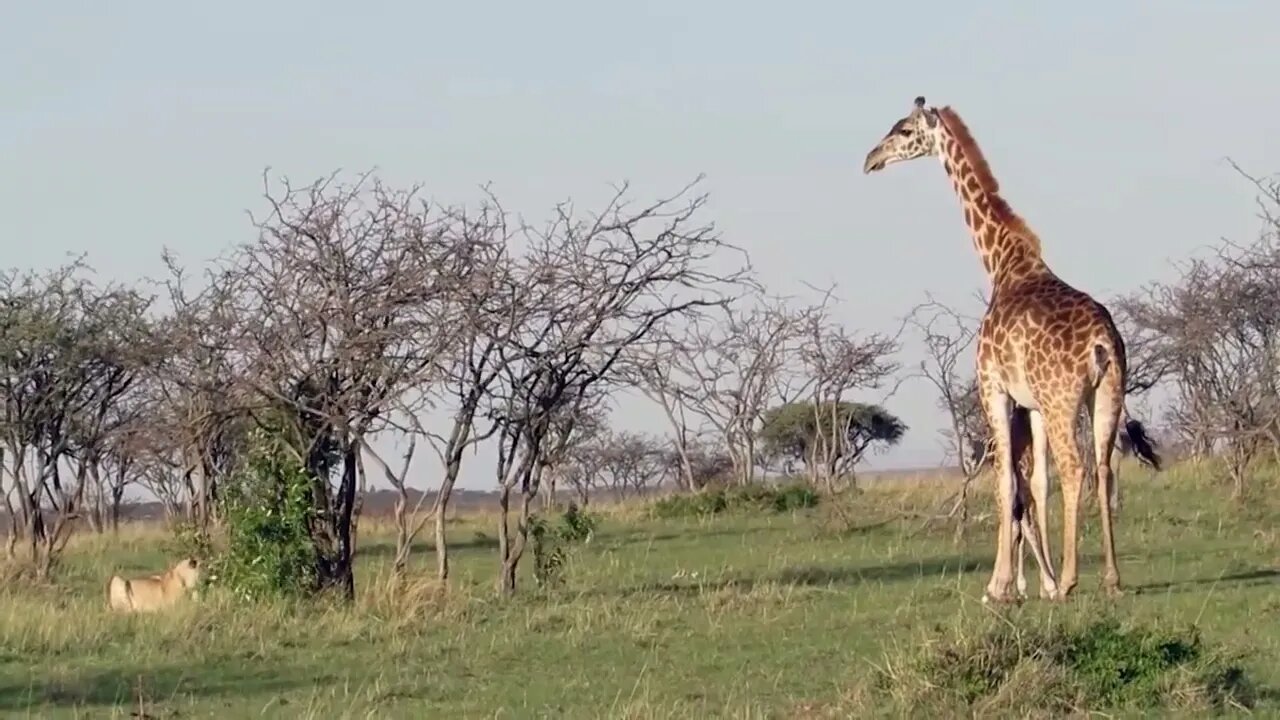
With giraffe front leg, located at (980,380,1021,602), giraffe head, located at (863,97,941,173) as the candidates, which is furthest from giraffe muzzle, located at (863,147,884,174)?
giraffe front leg, located at (980,380,1021,602)

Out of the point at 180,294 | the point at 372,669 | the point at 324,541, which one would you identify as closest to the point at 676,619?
the point at 372,669

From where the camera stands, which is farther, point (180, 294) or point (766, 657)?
point (180, 294)

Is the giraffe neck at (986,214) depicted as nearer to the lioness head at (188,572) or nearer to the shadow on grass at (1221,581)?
the shadow on grass at (1221,581)

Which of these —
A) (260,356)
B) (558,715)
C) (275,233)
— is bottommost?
(558,715)

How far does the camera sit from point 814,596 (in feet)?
44.8

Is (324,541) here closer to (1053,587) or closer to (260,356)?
(260,356)

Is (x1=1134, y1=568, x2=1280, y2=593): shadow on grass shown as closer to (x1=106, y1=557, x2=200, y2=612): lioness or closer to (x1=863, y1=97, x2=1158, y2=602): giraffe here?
(x1=863, y1=97, x2=1158, y2=602): giraffe

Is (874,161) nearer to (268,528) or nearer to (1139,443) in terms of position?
(1139,443)

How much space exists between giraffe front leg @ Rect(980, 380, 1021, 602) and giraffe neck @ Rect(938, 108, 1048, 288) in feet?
3.51

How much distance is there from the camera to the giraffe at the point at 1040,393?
1270 centimetres

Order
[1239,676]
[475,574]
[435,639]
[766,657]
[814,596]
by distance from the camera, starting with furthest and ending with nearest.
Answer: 1. [475,574]
2. [814,596]
3. [435,639]
4. [766,657]
5. [1239,676]

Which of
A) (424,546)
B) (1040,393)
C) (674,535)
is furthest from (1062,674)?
(424,546)

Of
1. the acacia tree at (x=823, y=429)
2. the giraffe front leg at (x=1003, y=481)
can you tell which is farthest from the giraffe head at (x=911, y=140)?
the acacia tree at (x=823, y=429)

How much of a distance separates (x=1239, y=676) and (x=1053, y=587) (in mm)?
3977
